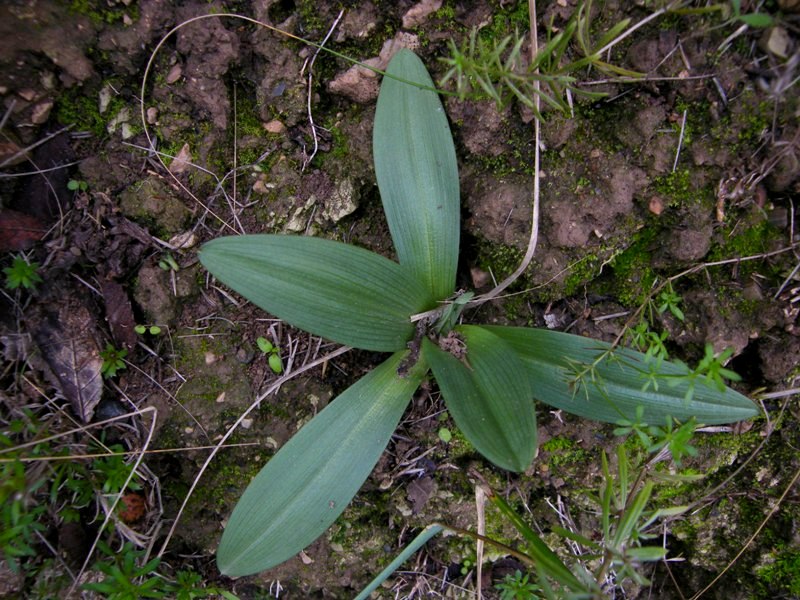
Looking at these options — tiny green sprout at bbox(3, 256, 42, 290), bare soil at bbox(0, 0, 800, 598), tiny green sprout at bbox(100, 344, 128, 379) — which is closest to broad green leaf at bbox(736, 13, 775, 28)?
bare soil at bbox(0, 0, 800, 598)

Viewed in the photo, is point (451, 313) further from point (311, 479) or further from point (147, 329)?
point (147, 329)

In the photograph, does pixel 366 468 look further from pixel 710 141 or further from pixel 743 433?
pixel 710 141

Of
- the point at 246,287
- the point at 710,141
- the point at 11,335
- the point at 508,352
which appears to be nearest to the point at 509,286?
the point at 508,352

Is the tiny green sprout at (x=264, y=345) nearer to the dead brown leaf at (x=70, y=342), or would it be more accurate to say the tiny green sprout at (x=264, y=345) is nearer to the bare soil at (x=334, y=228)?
the bare soil at (x=334, y=228)

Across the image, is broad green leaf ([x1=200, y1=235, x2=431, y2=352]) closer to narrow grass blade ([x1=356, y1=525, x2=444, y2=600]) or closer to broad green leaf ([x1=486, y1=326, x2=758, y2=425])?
broad green leaf ([x1=486, y1=326, x2=758, y2=425])

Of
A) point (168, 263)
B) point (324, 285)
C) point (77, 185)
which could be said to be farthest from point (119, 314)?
point (324, 285)

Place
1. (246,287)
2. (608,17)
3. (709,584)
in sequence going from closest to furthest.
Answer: (246,287)
(608,17)
(709,584)
